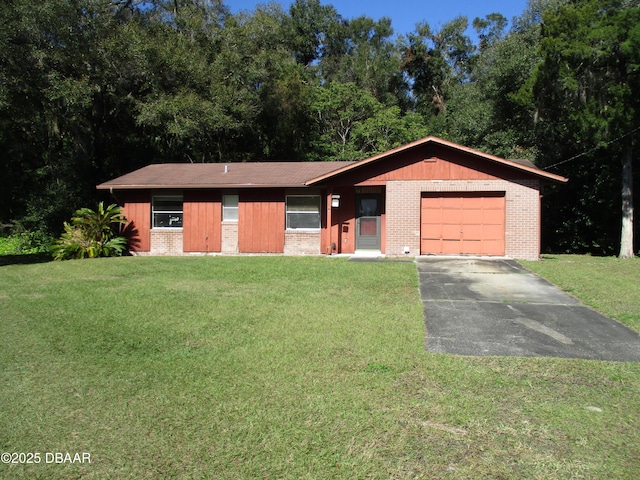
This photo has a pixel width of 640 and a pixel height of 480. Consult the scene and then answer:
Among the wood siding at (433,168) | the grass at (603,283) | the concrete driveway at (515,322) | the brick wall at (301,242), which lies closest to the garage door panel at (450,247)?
the wood siding at (433,168)

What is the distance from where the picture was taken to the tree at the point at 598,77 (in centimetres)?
1759

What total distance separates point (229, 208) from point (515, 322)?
12.9 metres

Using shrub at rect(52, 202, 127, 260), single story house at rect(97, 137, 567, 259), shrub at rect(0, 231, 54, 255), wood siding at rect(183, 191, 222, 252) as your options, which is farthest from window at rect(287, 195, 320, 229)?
shrub at rect(0, 231, 54, 255)

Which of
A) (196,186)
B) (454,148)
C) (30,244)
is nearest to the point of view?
(454,148)

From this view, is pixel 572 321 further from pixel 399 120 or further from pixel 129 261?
pixel 399 120

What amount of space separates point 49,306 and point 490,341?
23.3 ft

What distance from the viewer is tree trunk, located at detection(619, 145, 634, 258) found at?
19.0 m

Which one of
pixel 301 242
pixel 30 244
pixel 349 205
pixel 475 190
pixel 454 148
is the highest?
pixel 454 148

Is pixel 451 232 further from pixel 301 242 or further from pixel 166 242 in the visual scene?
pixel 166 242

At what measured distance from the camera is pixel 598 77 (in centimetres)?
1888

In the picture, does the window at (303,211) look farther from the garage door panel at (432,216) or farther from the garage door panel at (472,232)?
the garage door panel at (472,232)

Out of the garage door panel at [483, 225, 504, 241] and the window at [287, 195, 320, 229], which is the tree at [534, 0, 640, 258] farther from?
the window at [287, 195, 320, 229]

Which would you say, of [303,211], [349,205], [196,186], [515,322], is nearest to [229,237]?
[196,186]

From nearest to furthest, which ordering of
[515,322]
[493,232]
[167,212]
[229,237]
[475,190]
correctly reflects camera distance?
1. [515,322]
2. [475,190]
3. [493,232]
4. [229,237]
5. [167,212]
